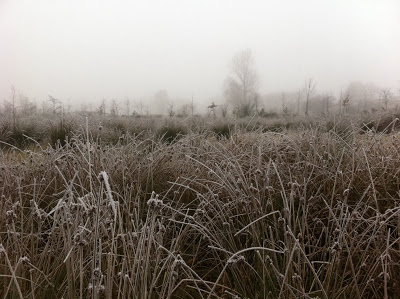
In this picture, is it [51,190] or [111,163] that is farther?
[111,163]

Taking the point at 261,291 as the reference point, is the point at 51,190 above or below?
above

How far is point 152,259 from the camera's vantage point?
1.28 metres

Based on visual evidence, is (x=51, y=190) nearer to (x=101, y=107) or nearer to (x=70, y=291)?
(x=70, y=291)

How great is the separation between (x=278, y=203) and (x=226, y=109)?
1247 centimetres

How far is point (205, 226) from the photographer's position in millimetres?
1476

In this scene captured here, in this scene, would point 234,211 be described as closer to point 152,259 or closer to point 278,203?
point 278,203

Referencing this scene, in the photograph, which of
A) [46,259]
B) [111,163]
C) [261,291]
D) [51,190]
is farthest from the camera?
[111,163]

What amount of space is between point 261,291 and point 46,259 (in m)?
0.82

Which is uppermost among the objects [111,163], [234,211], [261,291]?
[111,163]

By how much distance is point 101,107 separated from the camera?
33.2ft

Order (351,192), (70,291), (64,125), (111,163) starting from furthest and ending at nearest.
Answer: (64,125) < (111,163) < (351,192) < (70,291)

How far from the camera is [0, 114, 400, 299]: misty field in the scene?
1.00 metres

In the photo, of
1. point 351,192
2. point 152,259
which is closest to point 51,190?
point 152,259

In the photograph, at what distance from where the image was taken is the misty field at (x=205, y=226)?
3.29 feet
